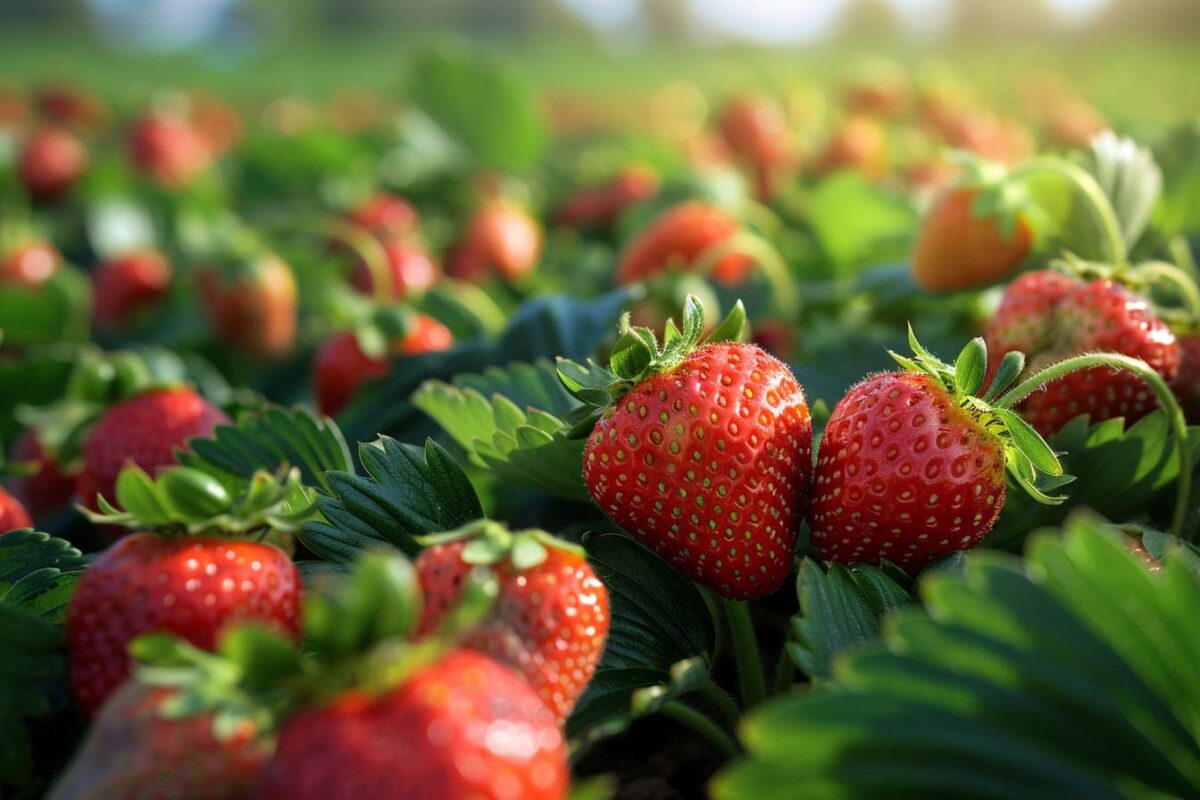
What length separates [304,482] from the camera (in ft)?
3.43

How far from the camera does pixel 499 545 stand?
65 cm

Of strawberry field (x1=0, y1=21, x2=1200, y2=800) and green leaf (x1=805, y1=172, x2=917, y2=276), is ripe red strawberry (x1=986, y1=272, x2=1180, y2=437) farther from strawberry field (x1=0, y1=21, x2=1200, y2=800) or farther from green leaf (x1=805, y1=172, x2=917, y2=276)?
green leaf (x1=805, y1=172, x2=917, y2=276)

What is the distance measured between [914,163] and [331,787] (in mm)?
2140

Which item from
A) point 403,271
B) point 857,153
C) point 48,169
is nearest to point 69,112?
point 48,169

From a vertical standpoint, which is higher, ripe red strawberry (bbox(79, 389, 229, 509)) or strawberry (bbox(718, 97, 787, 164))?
ripe red strawberry (bbox(79, 389, 229, 509))

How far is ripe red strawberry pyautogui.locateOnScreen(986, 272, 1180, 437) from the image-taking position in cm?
93

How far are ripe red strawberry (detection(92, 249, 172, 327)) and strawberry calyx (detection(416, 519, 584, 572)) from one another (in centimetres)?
162

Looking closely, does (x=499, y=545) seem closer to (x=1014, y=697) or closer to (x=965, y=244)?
(x=1014, y=697)

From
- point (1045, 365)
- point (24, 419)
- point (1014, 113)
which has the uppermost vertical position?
point (1045, 365)

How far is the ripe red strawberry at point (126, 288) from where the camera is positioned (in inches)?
82.7

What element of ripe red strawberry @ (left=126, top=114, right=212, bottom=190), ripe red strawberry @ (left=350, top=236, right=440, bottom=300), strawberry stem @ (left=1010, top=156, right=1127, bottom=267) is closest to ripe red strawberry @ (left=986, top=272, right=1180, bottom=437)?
strawberry stem @ (left=1010, top=156, right=1127, bottom=267)

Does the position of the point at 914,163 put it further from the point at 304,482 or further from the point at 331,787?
the point at 331,787

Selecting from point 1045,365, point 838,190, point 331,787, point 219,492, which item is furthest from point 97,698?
point 838,190

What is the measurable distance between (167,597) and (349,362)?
72cm
